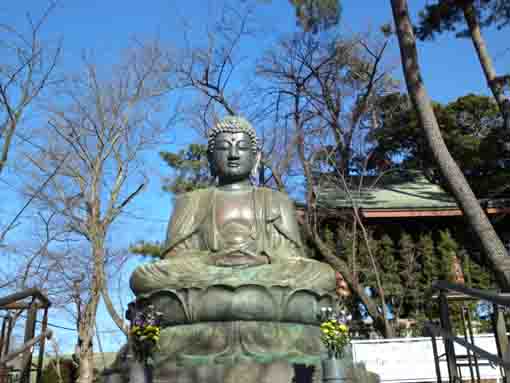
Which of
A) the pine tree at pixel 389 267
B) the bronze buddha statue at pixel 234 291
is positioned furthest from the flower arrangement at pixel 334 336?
the pine tree at pixel 389 267

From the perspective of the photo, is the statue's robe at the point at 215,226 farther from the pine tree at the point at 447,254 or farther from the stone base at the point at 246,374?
the pine tree at the point at 447,254

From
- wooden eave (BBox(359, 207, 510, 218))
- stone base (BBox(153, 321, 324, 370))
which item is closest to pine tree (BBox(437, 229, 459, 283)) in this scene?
wooden eave (BBox(359, 207, 510, 218))

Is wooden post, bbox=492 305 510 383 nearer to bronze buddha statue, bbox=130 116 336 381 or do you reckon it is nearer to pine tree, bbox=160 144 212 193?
bronze buddha statue, bbox=130 116 336 381

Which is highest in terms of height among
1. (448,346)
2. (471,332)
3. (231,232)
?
(231,232)

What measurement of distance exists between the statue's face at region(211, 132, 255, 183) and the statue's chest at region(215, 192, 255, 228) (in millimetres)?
265

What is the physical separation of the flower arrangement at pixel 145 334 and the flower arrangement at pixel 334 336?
4.54 ft

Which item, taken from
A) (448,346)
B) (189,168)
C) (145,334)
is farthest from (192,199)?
(189,168)

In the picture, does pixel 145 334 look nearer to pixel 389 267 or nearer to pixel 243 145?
pixel 243 145

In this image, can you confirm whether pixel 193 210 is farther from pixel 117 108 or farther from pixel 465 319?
pixel 117 108

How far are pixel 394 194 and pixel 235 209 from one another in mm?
11475

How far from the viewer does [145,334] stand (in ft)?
14.4

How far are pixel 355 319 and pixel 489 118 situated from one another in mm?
9202

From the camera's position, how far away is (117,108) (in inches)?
534

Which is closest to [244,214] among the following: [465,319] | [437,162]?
[465,319]
